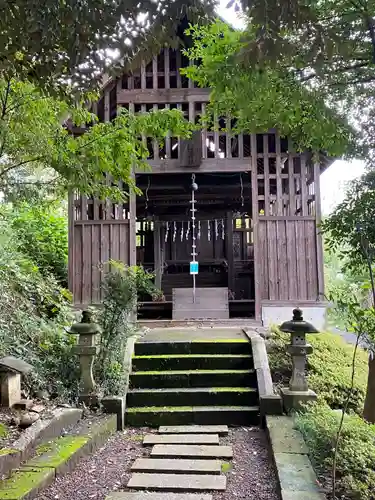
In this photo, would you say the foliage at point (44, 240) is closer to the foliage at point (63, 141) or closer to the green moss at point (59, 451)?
the foliage at point (63, 141)

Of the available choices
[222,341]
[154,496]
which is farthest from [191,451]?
[222,341]

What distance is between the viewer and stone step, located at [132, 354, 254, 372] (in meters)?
5.59

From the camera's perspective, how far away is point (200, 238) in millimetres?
11852

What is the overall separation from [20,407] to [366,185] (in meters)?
3.56

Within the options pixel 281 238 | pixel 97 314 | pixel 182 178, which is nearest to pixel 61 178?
pixel 97 314

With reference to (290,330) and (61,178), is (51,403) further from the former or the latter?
(290,330)

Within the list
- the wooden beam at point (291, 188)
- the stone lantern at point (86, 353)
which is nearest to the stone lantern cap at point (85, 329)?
the stone lantern at point (86, 353)

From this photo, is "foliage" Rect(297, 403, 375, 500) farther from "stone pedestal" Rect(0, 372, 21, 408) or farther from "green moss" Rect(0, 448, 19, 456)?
"stone pedestal" Rect(0, 372, 21, 408)

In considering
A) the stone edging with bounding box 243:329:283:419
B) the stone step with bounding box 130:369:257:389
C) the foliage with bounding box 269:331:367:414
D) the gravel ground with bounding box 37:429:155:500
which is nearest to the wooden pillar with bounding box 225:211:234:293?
the foliage with bounding box 269:331:367:414

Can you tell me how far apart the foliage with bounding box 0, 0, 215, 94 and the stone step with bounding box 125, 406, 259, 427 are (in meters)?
3.78

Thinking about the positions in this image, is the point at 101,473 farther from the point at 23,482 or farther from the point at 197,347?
the point at 197,347

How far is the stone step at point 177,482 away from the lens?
127 inches

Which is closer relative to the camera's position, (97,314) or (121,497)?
(121,497)

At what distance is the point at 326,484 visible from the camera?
298cm
